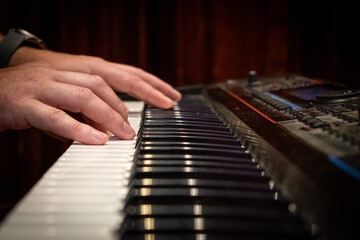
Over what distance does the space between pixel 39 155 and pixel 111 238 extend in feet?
5.98

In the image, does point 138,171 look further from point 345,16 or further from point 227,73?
point 345,16

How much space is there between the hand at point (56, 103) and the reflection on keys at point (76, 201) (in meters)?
0.07

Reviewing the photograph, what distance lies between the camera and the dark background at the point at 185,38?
1.97 metres

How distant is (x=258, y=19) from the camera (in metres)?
2.20

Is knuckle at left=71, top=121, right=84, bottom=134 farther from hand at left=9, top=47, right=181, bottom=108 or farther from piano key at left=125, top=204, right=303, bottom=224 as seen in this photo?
hand at left=9, top=47, right=181, bottom=108

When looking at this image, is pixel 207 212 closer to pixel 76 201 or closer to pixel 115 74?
pixel 76 201

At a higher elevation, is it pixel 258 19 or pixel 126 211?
pixel 258 19

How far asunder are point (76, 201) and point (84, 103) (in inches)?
14.3

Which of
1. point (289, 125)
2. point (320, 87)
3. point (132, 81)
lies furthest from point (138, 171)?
point (320, 87)

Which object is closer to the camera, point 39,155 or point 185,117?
point 185,117

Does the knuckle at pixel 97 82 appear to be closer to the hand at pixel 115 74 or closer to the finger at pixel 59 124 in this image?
the finger at pixel 59 124

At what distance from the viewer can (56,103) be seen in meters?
0.83

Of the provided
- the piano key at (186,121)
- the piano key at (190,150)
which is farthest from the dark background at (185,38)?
the piano key at (190,150)

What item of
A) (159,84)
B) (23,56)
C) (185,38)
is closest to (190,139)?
(159,84)
